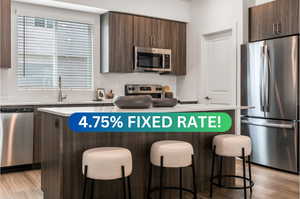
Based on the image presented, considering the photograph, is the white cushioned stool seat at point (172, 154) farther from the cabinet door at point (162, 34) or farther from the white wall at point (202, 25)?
the cabinet door at point (162, 34)

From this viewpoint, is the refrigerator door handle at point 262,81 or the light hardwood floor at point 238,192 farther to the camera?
the refrigerator door handle at point 262,81

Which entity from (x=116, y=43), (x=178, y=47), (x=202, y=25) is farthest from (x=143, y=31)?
(x=202, y=25)

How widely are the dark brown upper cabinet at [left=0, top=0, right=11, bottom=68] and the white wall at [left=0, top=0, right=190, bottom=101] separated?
0.39 meters

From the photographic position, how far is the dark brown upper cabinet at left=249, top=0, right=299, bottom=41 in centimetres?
402

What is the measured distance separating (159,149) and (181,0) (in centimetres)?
412

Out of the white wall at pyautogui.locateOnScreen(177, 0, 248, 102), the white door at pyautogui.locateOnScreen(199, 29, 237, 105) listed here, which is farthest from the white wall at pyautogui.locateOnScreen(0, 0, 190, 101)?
the white door at pyautogui.locateOnScreen(199, 29, 237, 105)

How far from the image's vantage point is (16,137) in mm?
3918

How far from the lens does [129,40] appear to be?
5.11 metres

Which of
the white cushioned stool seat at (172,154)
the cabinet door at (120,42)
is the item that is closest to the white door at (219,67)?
the cabinet door at (120,42)

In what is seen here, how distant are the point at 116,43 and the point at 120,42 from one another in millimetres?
78

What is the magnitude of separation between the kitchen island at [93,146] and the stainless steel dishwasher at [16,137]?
1.26 m

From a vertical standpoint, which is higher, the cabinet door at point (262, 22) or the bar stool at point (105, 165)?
the cabinet door at point (262, 22)

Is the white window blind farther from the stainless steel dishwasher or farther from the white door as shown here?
the white door

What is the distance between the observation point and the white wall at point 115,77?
174 inches
